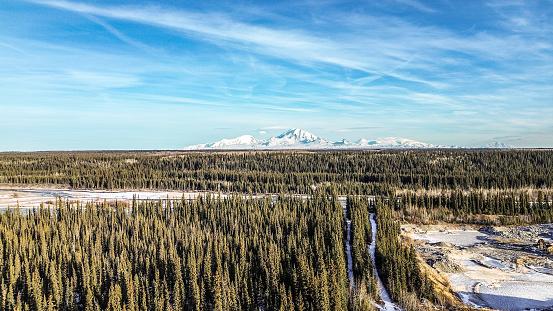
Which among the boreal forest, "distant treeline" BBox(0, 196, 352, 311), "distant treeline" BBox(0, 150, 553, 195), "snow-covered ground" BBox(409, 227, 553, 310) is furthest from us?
"distant treeline" BBox(0, 150, 553, 195)

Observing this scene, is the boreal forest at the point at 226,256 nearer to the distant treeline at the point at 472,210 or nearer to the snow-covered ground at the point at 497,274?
the distant treeline at the point at 472,210

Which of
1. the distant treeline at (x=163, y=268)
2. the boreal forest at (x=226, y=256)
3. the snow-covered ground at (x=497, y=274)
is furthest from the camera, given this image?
the snow-covered ground at (x=497, y=274)

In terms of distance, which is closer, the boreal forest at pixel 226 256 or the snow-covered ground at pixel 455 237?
the boreal forest at pixel 226 256

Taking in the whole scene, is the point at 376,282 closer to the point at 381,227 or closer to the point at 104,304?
the point at 381,227

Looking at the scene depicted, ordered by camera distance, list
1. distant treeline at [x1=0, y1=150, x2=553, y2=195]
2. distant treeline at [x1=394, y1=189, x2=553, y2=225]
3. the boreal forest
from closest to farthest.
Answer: the boreal forest, distant treeline at [x1=394, y1=189, x2=553, y2=225], distant treeline at [x1=0, y1=150, x2=553, y2=195]

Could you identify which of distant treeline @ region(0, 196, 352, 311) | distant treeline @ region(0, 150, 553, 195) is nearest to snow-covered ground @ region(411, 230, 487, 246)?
distant treeline @ region(0, 196, 352, 311)

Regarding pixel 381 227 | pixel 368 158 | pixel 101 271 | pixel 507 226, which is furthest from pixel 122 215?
pixel 368 158

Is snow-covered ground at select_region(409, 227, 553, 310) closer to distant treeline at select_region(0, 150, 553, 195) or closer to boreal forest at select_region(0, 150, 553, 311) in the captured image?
boreal forest at select_region(0, 150, 553, 311)

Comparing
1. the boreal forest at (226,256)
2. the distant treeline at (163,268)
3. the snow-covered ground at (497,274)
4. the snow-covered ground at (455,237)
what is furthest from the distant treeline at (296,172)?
the distant treeline at (163,268)

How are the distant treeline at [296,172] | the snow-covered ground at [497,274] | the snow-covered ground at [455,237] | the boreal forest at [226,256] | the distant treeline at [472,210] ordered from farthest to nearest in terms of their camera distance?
the distant treeline at [296,172] → the distant treeline at [472,210] → the snow-covered ground at [455,237] → the snow-covered ground at [497,274] → the boreal forest at [226,256]

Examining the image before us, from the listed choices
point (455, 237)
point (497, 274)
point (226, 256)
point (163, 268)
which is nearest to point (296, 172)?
point (455, 237)
